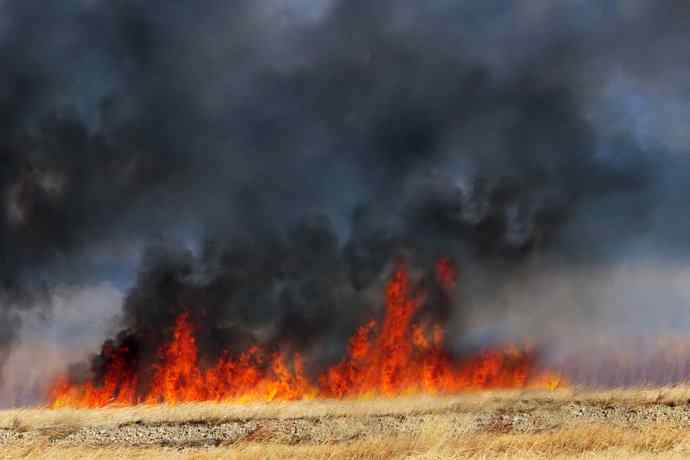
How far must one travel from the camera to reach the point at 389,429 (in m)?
40.0

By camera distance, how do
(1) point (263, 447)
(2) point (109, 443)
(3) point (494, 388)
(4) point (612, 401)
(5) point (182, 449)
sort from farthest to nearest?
(3) point (494, 388)
(4) point (612, 401)
(2) point (109, 443)
(5) point (182, 449)
(1) point (263, 447)

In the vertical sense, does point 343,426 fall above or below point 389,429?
above

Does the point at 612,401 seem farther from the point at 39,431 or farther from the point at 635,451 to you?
the point at 39,431

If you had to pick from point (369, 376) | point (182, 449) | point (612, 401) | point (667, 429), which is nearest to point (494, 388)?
point (369, 376)

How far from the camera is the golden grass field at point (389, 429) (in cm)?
2969

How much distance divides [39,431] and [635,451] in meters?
30.4

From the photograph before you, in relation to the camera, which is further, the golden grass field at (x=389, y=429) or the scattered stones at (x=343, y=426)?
the scattered stones at (x=343, y=426)

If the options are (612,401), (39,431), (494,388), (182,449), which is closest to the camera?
(182,449)

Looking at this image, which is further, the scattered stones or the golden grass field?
the scattered stones

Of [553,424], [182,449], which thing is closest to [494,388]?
[553,424]

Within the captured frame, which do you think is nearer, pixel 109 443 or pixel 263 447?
pixel 263 447

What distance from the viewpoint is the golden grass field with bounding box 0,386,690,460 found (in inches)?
1169

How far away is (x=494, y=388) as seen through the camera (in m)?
62.0

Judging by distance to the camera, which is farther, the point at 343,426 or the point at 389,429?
the point at 343,426
